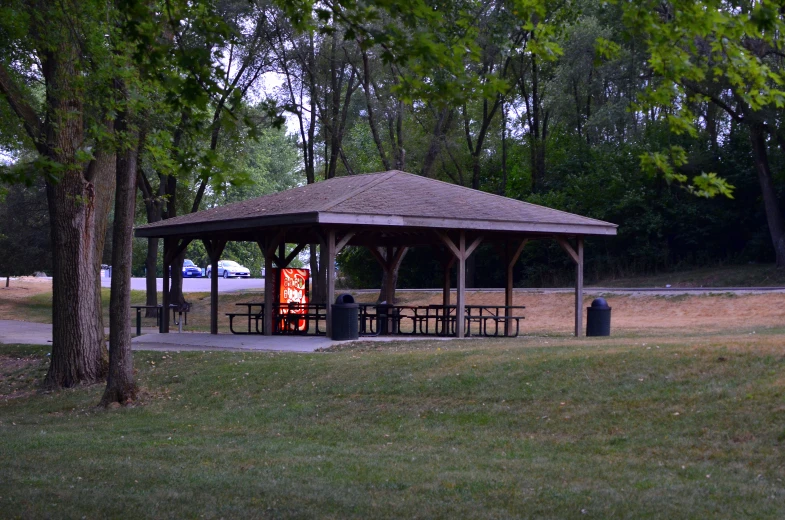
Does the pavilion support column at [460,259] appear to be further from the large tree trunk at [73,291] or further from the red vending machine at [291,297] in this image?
the large tree trunk at [73,291]

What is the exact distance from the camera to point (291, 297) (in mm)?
22531

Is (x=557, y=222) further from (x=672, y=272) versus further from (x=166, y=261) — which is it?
(x=672, y=272)

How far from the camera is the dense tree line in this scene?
20.6ft

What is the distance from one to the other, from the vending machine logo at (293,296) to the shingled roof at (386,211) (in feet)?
6.94

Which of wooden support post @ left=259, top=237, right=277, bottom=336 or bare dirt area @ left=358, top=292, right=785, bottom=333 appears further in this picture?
bare dirt area @ left=358, top=292, right=785, bottom=333

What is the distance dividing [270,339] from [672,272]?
25423mm

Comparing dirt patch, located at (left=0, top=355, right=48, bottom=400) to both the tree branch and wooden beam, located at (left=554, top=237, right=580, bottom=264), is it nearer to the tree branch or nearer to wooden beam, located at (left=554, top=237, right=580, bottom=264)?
the tree branch

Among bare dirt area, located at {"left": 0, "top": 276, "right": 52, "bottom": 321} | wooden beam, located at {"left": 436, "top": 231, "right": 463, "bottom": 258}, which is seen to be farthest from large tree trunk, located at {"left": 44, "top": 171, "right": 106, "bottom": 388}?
bare dirt area, located at {"left": 0, "top": 276, "right": 52, "bottom": 321}

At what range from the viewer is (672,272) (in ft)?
130

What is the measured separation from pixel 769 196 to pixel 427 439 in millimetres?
30656

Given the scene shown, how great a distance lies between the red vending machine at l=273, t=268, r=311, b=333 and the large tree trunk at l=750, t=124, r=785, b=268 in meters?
22.3

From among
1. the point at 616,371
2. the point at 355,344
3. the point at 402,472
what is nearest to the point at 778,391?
the point at 616,371

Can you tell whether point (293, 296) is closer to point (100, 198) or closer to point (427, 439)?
point (100, 198)

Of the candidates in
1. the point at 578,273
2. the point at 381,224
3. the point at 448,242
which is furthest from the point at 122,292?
the point at 578,273
